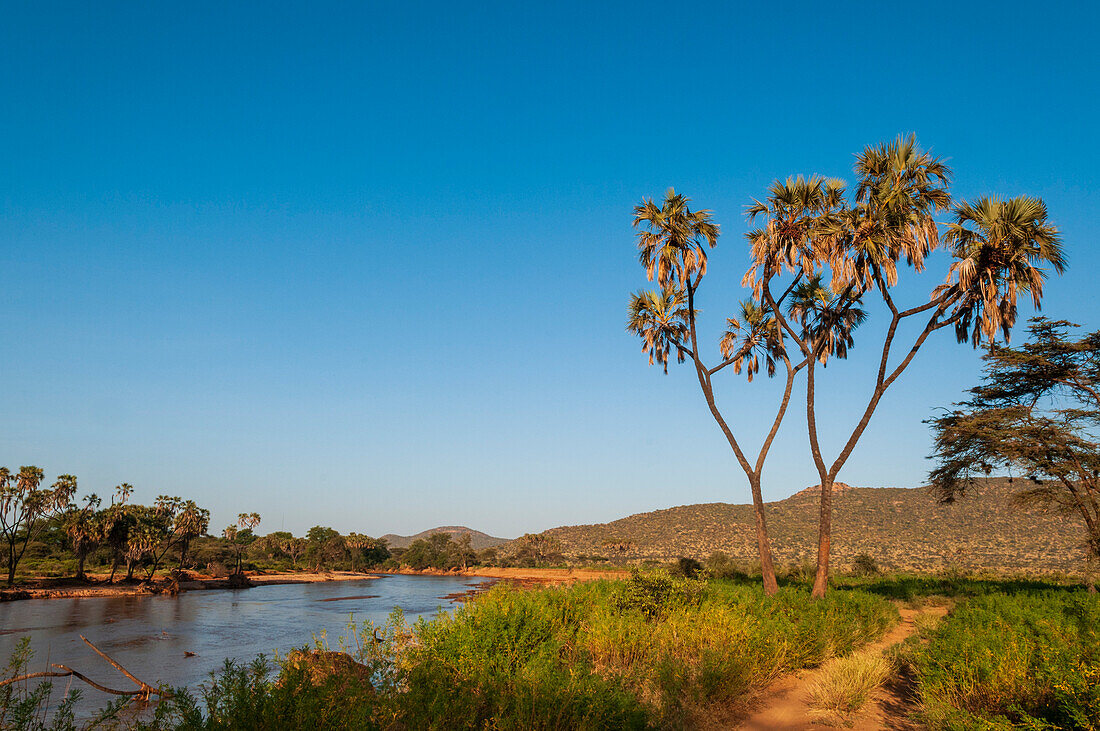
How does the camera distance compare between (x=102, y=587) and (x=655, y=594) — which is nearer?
(x=655, y=594)

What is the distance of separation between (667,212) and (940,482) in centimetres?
1643

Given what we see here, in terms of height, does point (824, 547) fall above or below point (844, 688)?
above

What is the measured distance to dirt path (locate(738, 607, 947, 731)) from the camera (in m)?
8.42

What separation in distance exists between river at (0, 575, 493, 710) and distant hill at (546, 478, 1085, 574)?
131ft

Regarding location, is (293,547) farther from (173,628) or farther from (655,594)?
(655,594)

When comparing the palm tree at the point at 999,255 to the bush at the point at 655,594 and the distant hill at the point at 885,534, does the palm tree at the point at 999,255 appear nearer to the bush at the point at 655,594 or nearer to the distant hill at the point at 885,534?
the bush at the point at 655,594

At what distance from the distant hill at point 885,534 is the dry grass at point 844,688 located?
139 feet

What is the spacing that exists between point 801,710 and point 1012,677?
2874 millimetres

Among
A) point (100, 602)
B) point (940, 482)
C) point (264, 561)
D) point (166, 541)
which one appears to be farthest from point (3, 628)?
point (264, 561)

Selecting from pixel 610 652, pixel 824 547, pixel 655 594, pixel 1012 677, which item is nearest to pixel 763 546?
pixel 824 547

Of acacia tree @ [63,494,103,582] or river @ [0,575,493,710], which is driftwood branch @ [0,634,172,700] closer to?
river @ [0,575,493,710]

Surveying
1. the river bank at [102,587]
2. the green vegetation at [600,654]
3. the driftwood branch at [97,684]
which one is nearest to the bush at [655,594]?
the green vegetation at [600,654]

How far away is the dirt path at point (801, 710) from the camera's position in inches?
332

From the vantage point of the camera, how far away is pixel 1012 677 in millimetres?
7586
